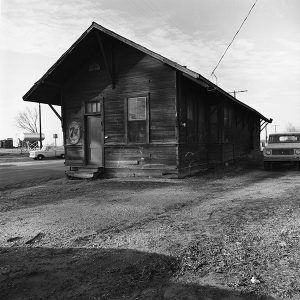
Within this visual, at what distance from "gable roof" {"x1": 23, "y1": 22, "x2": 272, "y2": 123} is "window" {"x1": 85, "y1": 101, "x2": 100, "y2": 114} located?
5.48 feet

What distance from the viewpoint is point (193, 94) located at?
17.1m

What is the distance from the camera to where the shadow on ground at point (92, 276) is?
4.32 metres

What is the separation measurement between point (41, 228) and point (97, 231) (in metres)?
1.15

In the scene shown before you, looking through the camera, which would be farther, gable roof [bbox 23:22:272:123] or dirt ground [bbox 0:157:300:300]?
gable roof [bbox 23:22:272:123]

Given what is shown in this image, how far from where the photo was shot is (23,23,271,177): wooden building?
49.3 ft

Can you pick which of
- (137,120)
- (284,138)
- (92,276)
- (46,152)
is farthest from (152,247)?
(46,152)

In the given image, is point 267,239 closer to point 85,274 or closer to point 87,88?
point 85,274

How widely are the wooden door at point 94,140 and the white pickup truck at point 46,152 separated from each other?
88.8 feet

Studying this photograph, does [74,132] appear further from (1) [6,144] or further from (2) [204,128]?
(1) [6,144]

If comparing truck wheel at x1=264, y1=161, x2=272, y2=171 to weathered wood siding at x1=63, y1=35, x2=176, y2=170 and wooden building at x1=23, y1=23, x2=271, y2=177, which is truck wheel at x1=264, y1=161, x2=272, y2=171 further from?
weathered wood siding at x1=63, y1=35, x2=176, y2=170

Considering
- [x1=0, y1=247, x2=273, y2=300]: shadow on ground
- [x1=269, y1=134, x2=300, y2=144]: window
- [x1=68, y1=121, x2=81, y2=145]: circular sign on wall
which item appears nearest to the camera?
[x1=0, y1=247, x2=273, y2=300]: shadow on ground

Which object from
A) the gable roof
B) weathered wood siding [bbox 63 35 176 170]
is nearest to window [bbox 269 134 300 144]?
the gable roof

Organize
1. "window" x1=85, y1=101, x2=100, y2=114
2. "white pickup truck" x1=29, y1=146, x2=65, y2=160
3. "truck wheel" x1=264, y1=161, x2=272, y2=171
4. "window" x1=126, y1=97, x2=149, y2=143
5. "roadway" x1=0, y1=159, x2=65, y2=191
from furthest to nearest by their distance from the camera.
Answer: "white pickup truck" x1=29, y1=146, x2=65, y2=160
"truck wheel" x1=264, y1=161, x2=272, y2=171
"window" x1=85, y1=101, x2=100, y2=114
"roadway" x1=0, y1=159, x2=65, y2=191
"window" x1=126, y1=97, x2=149, y2=143

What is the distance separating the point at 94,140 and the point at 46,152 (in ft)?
91.4
